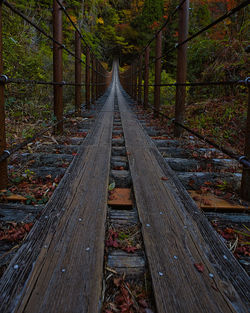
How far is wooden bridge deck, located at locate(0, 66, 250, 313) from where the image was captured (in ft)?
2.36

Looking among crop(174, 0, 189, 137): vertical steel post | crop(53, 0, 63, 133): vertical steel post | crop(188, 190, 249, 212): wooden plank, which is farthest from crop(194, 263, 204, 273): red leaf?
crop(53, 0, 63, 133): vertical steel post

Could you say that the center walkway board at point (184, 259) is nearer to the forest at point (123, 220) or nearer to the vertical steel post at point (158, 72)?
the forest at point (123, 220)

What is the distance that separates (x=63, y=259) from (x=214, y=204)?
2.58 ft

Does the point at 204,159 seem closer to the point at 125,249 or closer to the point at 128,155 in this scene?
the point at 128,155

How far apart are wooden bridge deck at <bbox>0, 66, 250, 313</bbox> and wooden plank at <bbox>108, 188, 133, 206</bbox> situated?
40 millimetres

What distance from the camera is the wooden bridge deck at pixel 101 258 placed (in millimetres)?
718

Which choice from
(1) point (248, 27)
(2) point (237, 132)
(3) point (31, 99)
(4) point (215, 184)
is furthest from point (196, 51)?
(4) point (215, 184)

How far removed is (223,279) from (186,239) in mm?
219

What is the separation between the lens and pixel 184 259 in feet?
2.94

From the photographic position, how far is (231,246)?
100cm

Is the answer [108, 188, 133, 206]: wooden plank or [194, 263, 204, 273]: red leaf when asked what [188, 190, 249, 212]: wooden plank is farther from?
[194, 263, 204, 273]: red leaf

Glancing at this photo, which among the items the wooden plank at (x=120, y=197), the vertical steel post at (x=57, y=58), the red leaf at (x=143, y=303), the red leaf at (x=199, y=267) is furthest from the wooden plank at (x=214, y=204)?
the vertical steel post at (x=57, y=58)

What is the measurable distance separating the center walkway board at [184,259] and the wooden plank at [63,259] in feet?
0.60

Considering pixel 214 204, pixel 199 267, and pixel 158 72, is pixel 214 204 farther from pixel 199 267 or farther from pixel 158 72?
pixel 158 72
